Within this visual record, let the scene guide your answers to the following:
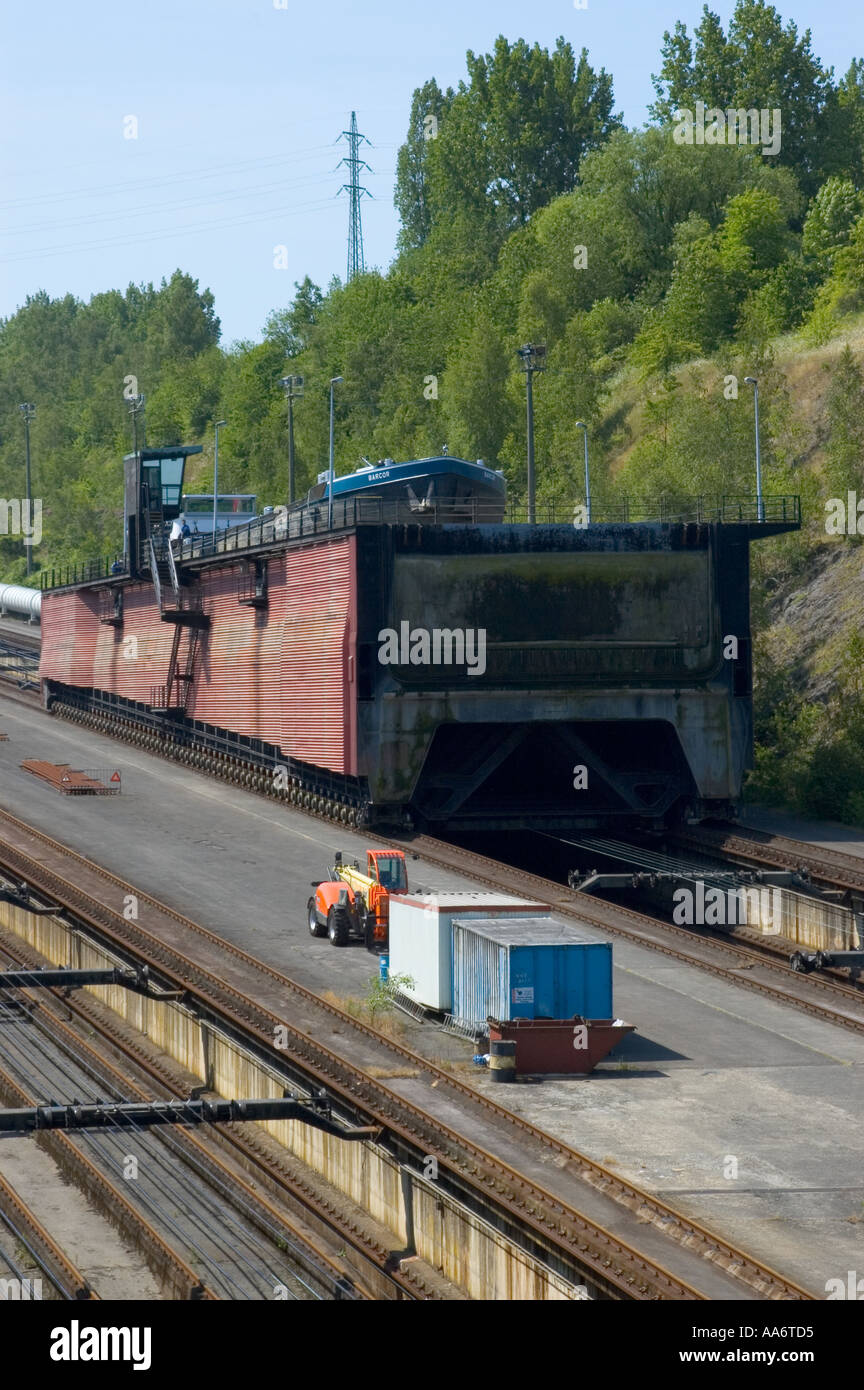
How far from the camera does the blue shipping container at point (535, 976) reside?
23.9m

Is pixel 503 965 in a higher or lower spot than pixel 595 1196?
higher

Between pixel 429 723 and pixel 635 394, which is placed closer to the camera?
pixel 429 723

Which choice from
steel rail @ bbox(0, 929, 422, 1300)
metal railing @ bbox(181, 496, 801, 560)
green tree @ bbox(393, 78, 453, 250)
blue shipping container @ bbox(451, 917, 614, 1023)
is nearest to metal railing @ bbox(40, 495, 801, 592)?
metal railing @ bbox(181, 496, 801, 560)

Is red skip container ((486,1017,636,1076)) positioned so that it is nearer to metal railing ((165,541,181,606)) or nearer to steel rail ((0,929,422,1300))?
steel rail ((0,929,422,1300))

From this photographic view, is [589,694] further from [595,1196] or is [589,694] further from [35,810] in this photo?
[595,1196]

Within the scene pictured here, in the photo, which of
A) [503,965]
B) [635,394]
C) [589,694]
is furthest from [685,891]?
[635,394]

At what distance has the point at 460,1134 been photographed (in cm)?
2044

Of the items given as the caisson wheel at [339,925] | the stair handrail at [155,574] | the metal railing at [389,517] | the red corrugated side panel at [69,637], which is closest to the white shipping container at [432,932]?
the caisson wheel at [339,925]

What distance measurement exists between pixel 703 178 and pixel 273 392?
48.0 meters

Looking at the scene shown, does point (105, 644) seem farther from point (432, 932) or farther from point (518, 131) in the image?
point (518, 131)

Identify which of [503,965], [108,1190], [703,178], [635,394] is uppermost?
[703,178]

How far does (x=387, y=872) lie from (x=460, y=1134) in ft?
38.4

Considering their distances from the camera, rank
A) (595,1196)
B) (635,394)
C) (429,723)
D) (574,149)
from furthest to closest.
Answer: (574,149) < (635,394) < (429,723) < (595,1196)

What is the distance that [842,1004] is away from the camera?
1100 inches
